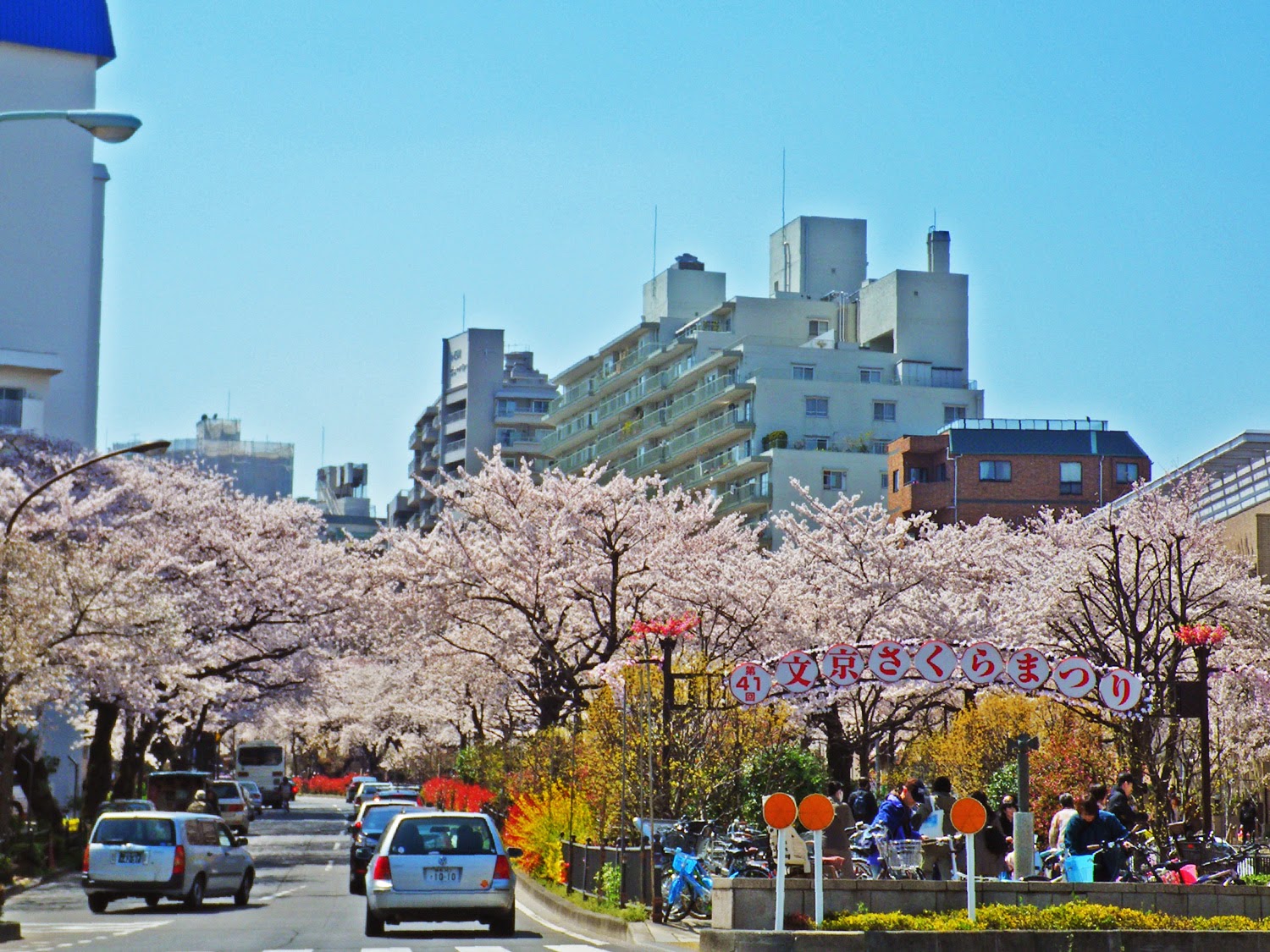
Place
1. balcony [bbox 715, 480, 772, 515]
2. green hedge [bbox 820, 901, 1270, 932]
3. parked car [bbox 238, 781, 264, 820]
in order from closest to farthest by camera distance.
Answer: green hedge [bbox 820, 901, 1270, 932] < parked car [bbox 238, 781, 264, 820] < balcony [bbox 715, 480, 772, 515]

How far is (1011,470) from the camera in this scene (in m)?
79.2

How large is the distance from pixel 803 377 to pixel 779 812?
2946 inches

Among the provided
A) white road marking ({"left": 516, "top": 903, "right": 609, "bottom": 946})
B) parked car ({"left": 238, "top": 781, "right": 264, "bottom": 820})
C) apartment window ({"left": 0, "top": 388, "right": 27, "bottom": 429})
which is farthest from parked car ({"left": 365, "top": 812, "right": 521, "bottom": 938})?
apartment window ({"left": 0, "top": 388, "right": 27, "bottom": 429})

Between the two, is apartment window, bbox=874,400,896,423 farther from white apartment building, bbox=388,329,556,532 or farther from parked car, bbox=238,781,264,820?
white apartment building, bbox=388,329,556,532

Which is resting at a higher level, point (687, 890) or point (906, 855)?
point (906, 855)

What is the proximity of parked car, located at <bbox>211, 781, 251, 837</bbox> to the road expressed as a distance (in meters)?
10.0

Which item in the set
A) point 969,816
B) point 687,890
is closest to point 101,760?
point 687,890

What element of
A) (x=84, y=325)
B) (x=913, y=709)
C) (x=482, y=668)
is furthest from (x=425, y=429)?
(x=913, y=709)

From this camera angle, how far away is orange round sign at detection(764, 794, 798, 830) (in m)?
16.1

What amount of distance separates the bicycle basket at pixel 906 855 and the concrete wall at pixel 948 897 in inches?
85.6

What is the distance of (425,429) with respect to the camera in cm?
14062

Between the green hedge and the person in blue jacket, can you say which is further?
the person in blue jacket

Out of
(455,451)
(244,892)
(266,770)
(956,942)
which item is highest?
(455,451)

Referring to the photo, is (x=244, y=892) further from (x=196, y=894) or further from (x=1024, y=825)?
(x=1024, y=825)
